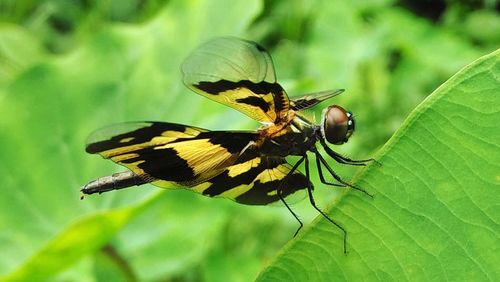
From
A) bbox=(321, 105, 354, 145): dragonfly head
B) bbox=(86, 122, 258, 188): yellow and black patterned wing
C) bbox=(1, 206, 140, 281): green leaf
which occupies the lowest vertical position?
bbox=(321, 105, 354, 145): dragonfly head

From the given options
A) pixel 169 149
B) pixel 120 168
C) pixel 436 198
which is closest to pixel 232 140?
pixel 169 149

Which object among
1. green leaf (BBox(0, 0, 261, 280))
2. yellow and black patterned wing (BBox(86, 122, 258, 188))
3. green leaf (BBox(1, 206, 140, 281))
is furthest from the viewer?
green leaf (BBox(0, 0, 261, 280))

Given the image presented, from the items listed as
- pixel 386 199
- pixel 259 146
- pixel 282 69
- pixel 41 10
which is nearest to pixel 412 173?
pixel 386 199

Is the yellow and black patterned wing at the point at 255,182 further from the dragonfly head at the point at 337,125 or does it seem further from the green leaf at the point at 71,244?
the green leaf at the point at 71,244

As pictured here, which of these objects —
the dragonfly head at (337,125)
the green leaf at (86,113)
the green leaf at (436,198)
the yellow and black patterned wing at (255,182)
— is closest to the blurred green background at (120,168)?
the green leaf at (86,113)

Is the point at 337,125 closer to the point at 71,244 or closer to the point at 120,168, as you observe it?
the point at 71,244

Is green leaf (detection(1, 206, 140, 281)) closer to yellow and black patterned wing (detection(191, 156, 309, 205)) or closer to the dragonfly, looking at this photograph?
the dragonfly

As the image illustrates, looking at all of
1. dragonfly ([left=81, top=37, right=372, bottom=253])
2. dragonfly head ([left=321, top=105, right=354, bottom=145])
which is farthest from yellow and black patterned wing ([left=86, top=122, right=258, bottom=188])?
dragonfly head ([left=321, top=105, right=354, bottom=145])
